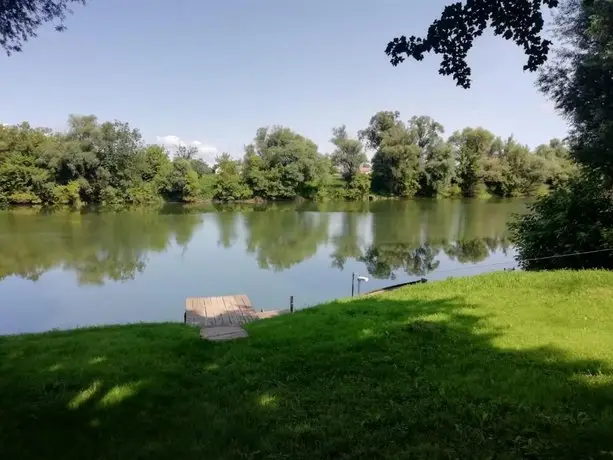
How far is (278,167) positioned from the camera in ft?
143

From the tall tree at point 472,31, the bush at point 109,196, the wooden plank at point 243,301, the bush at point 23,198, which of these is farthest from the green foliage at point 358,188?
the tall tree at point 472,31

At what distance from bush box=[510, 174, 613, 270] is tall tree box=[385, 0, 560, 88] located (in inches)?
316

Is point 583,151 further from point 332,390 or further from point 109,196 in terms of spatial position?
point 109,196

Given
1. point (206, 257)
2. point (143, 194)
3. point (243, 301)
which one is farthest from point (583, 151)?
point (143, 194)

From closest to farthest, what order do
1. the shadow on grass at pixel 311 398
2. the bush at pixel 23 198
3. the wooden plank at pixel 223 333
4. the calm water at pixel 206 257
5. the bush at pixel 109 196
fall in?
the shadow on grass at pixel 311 398
the wooden plank at pixel 223 333
the calm water at pixel 206 257
the bush at pixel 23 198
the bush at pixel 109 196

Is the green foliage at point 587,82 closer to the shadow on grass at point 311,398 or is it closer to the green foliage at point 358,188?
the shadow on grass at point 311,398

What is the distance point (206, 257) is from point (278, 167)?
26155 mm

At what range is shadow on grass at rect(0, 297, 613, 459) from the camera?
2764 millimetres

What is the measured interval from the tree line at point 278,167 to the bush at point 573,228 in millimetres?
27700

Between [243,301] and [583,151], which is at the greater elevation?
[583,151]

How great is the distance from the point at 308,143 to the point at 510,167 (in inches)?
819

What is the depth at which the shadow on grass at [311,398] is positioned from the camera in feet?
9.07

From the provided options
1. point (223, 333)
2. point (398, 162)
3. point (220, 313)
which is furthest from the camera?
point (398, 162)

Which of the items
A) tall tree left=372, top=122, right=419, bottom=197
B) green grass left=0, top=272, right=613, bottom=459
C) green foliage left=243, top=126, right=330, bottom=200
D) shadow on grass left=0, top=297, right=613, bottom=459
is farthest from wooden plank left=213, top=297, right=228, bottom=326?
tall tree left=372, top=122, right=419, bottom=197
